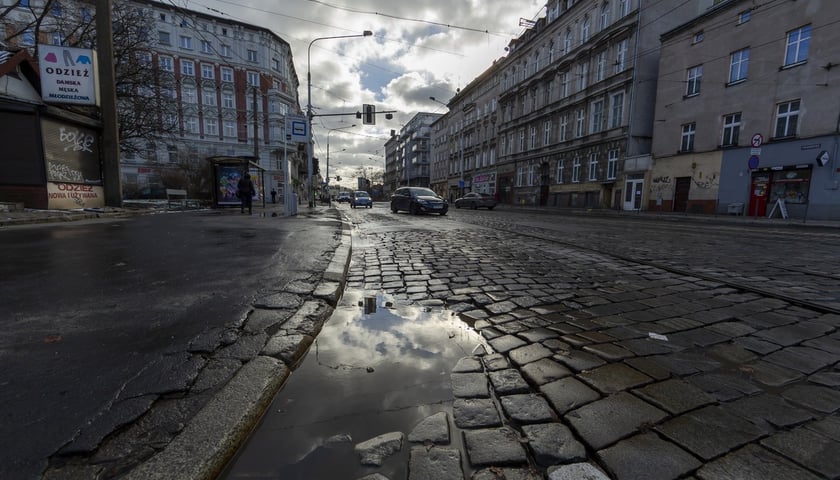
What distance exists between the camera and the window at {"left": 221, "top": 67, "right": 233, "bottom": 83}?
45.1 m

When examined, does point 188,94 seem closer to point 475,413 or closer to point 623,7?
point 623,7

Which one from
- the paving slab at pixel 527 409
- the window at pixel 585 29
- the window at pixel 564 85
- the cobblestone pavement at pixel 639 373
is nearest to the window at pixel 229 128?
the window at pixel 564 85

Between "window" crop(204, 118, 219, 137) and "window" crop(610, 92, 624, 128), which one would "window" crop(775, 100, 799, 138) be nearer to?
"window" crop(610, 92, 624, 128)

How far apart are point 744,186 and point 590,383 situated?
24.3 meters

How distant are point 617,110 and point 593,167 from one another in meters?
4.44

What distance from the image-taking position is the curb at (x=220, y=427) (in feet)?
4.56

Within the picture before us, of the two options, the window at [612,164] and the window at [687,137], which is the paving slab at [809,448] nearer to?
the window at [687,137]

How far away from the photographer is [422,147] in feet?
278

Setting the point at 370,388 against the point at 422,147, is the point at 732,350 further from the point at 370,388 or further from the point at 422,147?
the point at 422,147

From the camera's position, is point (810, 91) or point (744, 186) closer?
point (810, 91)

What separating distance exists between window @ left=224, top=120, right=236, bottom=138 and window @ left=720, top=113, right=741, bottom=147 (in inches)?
1960

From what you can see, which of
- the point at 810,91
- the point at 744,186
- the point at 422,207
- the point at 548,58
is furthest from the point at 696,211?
the point at 548,58

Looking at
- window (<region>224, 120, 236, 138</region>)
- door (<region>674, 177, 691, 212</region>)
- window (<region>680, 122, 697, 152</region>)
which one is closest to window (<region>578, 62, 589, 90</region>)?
window (<region>680, 122, 697, 152</region>)

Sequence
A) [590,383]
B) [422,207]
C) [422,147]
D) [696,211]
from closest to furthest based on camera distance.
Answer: [590,383] < [422,207] < [696,211] < [422,147]
